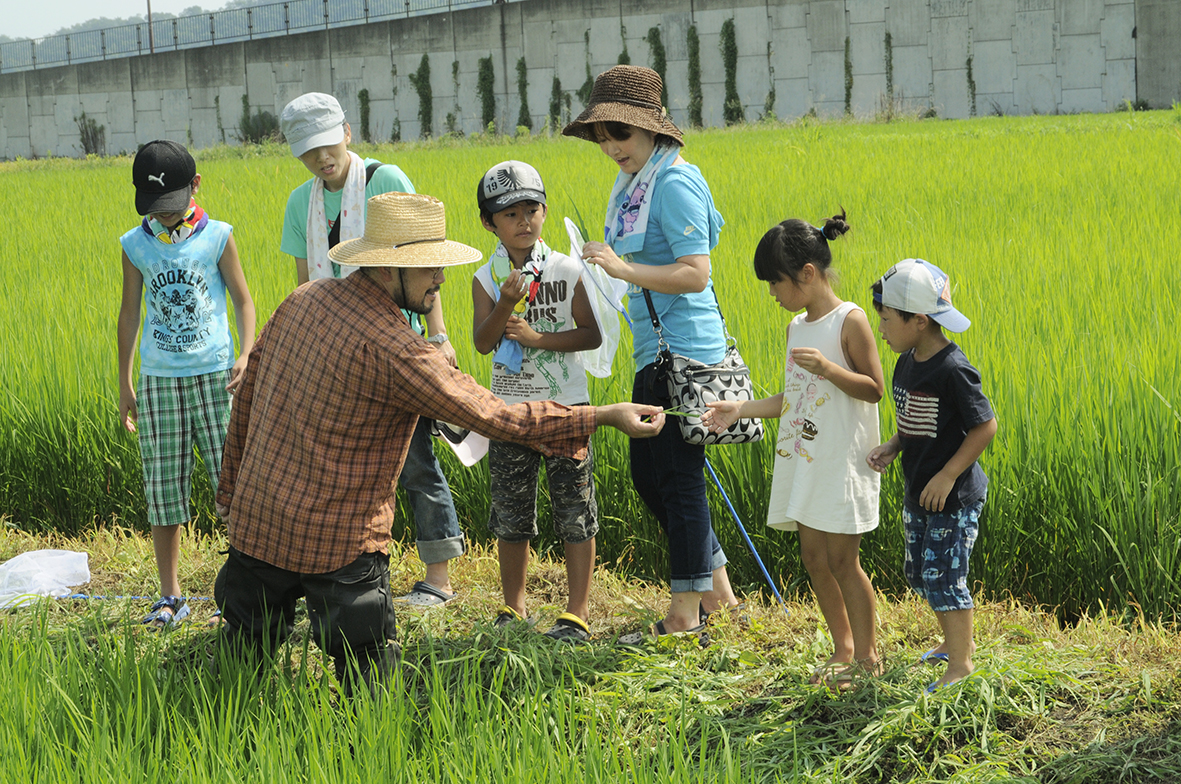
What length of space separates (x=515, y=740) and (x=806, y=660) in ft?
3.61

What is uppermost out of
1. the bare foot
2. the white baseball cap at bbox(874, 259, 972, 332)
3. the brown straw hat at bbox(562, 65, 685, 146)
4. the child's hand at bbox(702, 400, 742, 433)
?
→ the brown straw hat at bbox(562, 65, 685, 146)

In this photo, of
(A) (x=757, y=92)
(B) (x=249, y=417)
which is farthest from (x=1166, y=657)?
(A) (x=757, y=92)

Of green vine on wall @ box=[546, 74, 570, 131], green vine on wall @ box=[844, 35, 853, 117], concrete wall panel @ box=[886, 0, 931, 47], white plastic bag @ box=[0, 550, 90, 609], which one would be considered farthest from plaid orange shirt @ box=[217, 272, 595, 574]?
green vine on wall @ box=[546, 74, 570, 131]

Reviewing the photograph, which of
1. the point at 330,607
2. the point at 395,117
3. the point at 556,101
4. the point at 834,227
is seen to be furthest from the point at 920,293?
the point at 395,117

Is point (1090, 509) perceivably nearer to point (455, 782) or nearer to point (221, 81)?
point (455, 782)

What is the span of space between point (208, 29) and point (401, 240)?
38544mm

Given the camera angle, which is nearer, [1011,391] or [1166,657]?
[1166,657]

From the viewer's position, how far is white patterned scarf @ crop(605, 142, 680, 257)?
290cm

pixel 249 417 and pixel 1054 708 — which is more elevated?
pixel 249 417

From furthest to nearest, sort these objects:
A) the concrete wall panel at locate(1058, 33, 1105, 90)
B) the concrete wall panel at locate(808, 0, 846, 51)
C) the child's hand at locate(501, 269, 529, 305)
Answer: the concrete wall panel at locate(808, 0, 846, 51), the concrete wall panel at locate(1058, 33, 1105, 90), the child's hand at locate(501, 269, 529, 305)

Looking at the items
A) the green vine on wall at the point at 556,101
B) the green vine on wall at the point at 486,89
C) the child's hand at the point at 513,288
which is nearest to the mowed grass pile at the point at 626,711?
the child's hand at the point at 513,288

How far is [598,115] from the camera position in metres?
2.85

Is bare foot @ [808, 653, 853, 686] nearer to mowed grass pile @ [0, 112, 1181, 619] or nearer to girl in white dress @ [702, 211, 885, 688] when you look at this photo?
girl in white dress @ [702, 211, 885, 688]

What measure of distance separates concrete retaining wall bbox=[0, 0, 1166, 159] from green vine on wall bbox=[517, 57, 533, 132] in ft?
0.45
